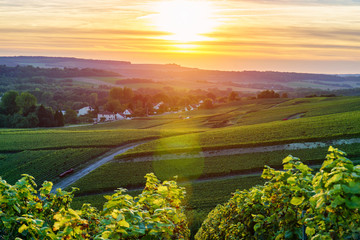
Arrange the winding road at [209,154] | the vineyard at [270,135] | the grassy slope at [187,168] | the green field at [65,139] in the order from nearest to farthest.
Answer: the grassy slope at [187,168]
the winding road at [209,154]
the vineyard at [270,135]
the green field at [65,139]

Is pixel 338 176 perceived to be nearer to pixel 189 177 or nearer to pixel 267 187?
pixel 267 187

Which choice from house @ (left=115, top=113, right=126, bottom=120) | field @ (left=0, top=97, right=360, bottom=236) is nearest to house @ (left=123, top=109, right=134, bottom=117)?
house @ (left=115, top=113, right=126, bottom=120)

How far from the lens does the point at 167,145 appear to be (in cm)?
5081

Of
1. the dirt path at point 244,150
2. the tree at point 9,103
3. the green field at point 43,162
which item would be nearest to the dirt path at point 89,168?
the green field at point 43,162

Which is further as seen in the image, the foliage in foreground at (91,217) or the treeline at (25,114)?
the treeline at (25,114)

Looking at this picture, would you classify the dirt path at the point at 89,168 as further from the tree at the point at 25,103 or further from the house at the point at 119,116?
the house at the point at 119,116

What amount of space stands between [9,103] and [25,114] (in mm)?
8793

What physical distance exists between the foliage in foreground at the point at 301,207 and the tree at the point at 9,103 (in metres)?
113

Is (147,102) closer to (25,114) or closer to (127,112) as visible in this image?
(127,112)

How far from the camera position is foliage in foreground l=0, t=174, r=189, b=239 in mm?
6648

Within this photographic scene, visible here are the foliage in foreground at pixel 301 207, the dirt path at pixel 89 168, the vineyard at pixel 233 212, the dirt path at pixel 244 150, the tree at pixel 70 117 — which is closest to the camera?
the foliage in foreground at pixel 301 207

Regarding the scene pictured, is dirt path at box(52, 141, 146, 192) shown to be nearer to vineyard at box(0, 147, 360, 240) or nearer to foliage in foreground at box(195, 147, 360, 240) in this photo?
vineyard at box(0, 147, 360, 240)

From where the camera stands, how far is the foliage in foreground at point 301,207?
5617 millimetres

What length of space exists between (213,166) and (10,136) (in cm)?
4895
